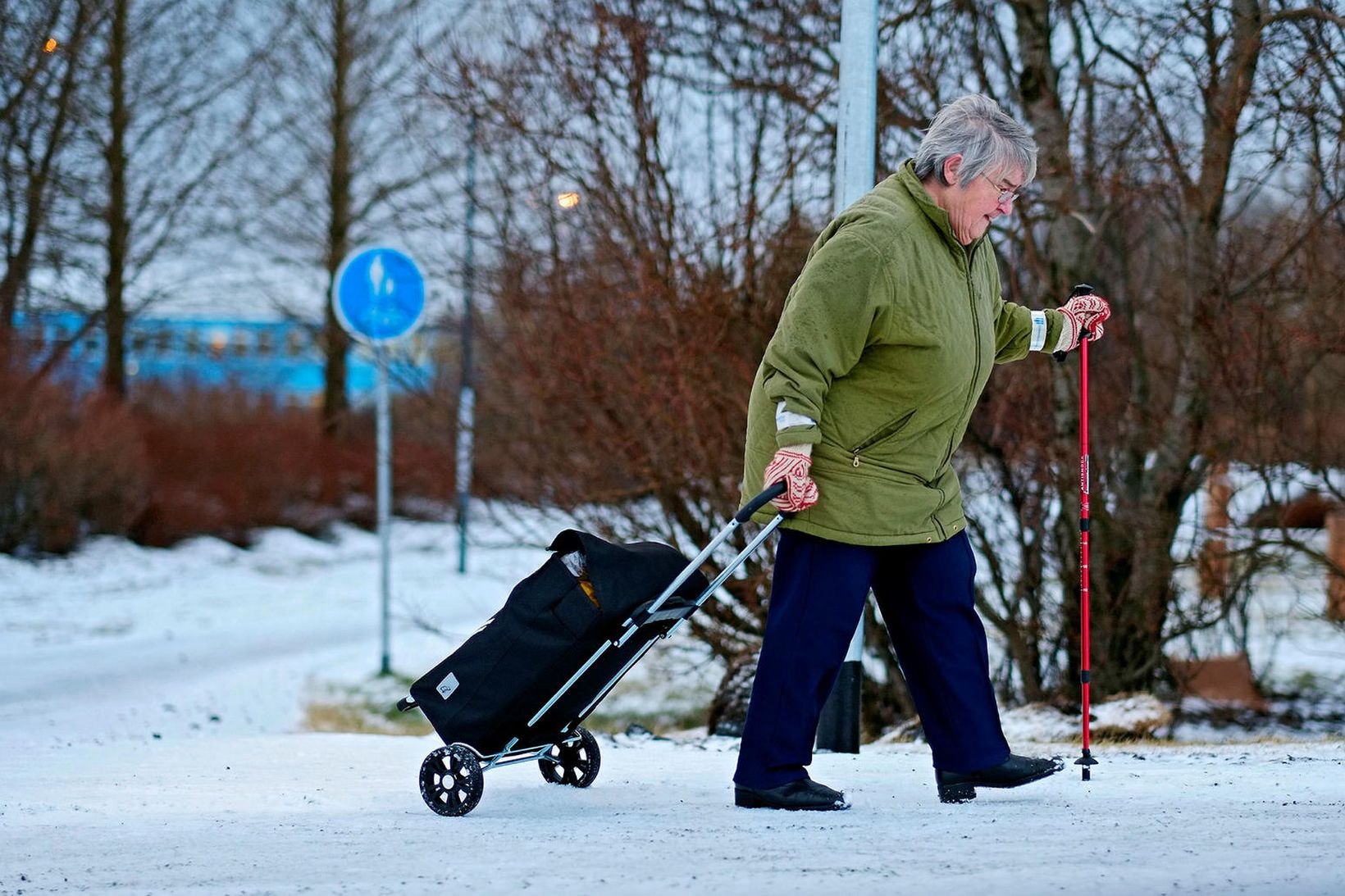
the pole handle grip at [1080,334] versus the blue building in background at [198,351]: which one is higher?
the blue building in background at [198,351]

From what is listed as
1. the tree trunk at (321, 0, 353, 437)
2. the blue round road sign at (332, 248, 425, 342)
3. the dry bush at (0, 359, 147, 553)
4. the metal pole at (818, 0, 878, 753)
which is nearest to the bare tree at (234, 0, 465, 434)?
the tree trunk at (321, 0, 353, 437)

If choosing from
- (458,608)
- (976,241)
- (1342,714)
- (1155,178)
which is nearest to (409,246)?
(458,608)

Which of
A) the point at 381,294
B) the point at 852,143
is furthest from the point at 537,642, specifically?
the point at 381,294

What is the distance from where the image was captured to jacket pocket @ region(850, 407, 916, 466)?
381 cm

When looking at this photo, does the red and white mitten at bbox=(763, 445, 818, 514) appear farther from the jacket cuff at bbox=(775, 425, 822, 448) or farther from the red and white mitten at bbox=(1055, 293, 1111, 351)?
the red and white mitten at bbox=(1055, 293, 1111, 351)

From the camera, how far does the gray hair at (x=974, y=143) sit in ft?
12.5

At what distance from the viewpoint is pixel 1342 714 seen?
8719mm

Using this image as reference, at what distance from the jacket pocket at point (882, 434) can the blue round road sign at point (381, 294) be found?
7061 millimetres

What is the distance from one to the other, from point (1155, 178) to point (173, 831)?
6.15m

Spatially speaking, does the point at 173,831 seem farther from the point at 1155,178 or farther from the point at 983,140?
the point at 1155,178

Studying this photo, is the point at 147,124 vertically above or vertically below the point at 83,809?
above

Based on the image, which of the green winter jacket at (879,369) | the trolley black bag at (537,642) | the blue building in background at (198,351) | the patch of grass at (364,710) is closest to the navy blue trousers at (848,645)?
the green winter jacket at (879,369)

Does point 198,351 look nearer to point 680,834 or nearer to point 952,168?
point 952,168

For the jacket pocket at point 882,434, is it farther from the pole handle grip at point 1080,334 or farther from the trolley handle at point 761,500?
the pole handle grip at point 1080,334
